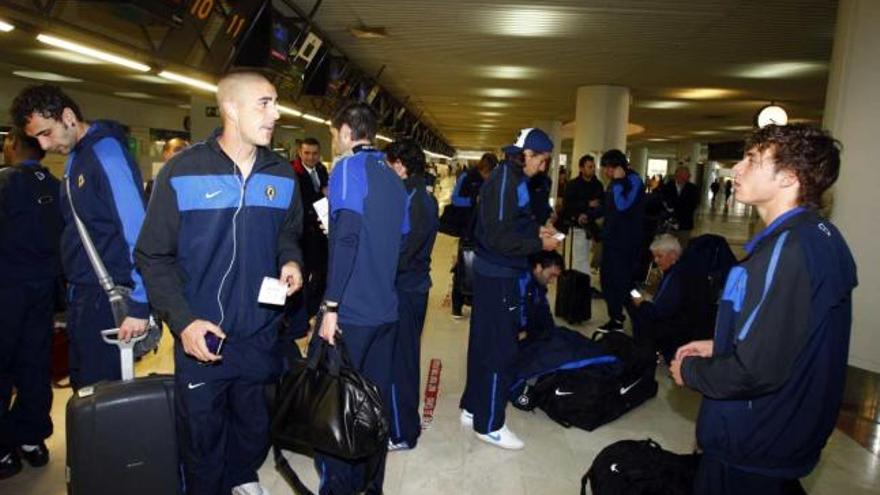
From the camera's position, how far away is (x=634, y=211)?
5.45 meters

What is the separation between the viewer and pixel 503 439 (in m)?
3.15

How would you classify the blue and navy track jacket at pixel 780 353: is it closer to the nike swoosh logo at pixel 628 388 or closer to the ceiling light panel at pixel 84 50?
the nike swoosh logo at pixel 628 388

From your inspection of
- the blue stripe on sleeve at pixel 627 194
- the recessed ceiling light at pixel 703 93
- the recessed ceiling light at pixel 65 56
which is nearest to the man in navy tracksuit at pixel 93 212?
the blue stripe on sleeve at pixel 627 194

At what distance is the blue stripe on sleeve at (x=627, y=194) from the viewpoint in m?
5.43

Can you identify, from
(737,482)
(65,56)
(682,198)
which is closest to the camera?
(737,482)

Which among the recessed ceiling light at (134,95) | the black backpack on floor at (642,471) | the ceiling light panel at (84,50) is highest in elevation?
the recessed ceiling light at (134,95)

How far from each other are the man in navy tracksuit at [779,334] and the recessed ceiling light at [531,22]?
4.90 metres

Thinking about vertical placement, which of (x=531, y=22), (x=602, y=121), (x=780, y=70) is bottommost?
(x=602, y=121)

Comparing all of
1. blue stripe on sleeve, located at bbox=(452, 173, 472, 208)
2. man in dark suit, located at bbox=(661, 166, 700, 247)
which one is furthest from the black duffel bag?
man in dark suit, located at bbox=(661, 166, 700, 247)

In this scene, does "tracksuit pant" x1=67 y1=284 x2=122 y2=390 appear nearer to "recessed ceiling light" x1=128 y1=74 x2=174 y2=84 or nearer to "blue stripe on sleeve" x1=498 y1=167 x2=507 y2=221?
"blue stripe on sleeve" x1=498 y1=167 x2=507 y2=221

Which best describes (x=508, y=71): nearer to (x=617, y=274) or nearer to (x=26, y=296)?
(x=617, y=274)

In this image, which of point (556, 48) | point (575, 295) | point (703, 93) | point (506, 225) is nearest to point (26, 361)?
point (506, 225)

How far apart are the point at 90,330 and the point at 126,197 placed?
2.02ft

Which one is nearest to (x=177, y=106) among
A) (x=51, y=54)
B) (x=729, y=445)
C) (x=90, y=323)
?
(x=51, y=54)
